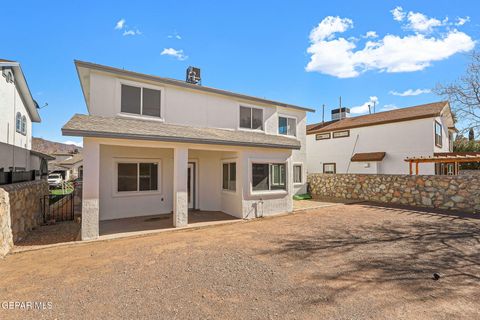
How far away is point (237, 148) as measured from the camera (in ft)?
33.4

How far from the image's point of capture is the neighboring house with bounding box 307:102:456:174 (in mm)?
17625

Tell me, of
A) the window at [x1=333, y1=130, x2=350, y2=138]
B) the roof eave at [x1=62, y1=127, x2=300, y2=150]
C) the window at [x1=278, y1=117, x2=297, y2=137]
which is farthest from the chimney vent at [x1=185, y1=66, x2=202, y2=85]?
the window at [x1=333, y1=130, x2=350, y2=138]

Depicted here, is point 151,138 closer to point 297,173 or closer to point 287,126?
point 287,126

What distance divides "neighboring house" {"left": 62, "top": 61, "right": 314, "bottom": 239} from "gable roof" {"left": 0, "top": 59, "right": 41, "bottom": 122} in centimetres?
627

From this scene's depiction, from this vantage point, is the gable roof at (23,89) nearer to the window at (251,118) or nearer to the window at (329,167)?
the window at (251,118)

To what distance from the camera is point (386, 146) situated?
19.4 m

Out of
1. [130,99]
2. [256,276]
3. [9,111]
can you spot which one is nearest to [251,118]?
[130,99]

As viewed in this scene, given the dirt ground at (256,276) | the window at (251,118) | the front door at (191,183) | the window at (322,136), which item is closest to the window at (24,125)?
the front door at (191,183)

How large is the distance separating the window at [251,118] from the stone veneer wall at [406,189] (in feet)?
25.6

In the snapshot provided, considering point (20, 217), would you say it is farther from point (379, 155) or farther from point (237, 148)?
point (379, 155)

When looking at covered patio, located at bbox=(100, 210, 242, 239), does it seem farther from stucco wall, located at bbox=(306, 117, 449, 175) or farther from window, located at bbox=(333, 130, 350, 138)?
window, located at bbox=(333, 130, 350, 138)

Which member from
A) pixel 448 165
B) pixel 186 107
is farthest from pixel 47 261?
pixel 448 165

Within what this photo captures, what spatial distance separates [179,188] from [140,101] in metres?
4.52

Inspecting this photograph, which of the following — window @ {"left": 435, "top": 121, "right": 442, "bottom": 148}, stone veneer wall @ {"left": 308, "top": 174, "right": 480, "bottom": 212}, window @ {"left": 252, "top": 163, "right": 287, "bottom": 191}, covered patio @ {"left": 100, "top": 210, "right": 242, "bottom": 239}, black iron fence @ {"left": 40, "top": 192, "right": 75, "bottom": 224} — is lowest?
covered patio @ {"left": 100, "top": 210, "right": 242, "bottom": 239}
